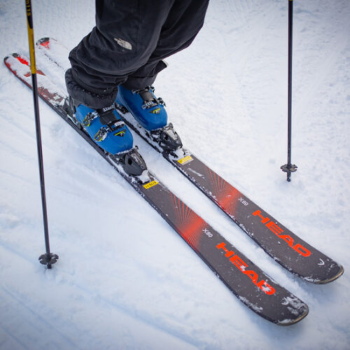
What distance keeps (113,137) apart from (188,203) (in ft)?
2.14

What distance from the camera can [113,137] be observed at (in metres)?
2.17

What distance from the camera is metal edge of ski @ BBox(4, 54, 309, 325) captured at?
1.54 m

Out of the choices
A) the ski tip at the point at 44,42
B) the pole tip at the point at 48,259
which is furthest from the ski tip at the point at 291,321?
the ski tip at the point at 44,42

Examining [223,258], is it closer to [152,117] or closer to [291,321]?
[291,321]

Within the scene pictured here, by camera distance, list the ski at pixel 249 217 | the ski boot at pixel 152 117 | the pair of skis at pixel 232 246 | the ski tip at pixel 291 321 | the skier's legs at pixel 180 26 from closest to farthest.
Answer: the ski tip at pixel 291 321
the pair of skis at pixel 232 246
the ski at pixel 249 217
the skier's legs at pixel 180 26
the ski boot at pixel 152 117

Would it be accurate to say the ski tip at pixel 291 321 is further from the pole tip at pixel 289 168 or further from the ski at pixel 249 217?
the pole tip at pixel 289 168

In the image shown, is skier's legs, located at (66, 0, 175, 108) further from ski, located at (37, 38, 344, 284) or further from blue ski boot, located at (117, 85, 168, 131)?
ski, located at (37, 38, 344, 284)

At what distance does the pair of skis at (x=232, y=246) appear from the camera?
159 centimetres

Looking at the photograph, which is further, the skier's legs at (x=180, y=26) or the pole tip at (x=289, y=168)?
the pole tip at (x=289, y=168)

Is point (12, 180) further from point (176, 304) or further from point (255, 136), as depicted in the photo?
point (255, 136)

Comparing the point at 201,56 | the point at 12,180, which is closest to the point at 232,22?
the point at 201,56

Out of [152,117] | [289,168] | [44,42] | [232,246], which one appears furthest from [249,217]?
[44,42]

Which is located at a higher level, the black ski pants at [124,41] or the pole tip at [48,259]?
the black ski pants at [124,41]

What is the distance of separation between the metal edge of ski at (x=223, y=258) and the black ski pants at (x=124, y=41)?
0.47m
